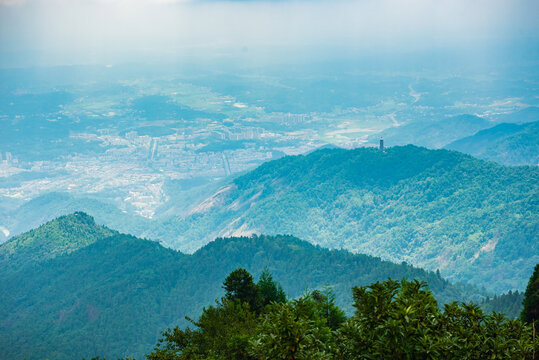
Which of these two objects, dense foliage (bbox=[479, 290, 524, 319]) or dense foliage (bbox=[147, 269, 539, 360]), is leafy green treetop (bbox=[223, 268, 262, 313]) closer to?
dense foliage (bbox=[147, 269, 539, 360])

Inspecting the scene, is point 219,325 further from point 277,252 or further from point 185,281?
point 277,252

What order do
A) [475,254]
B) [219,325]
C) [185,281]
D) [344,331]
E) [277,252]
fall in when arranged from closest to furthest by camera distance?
[344,331]
[219,325]
[185,281]
[277,252]
[475,254]

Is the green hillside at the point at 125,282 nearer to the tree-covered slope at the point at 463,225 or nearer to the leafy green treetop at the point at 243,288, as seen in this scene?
the tree-covered slope at the point at 463,225

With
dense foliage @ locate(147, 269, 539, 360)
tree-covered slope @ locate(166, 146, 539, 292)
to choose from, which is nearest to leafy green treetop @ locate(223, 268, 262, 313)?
dense foliage @ locate(147, 269, 539, 360)

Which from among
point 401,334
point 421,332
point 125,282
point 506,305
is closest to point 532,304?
point 421,332

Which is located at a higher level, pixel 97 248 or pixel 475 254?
pixel 97 248

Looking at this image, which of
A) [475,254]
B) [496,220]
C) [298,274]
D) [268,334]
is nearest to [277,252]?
[298,274]

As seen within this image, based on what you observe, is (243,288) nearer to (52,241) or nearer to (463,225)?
(52,241)

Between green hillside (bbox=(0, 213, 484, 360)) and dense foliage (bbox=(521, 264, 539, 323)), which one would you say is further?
green hillside (bbox=(0, 213, 484, 360))
